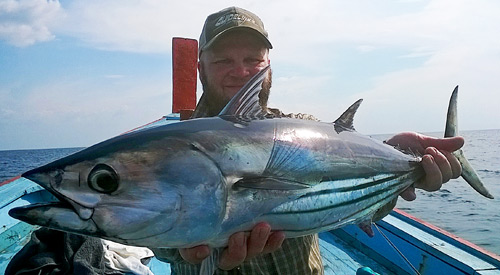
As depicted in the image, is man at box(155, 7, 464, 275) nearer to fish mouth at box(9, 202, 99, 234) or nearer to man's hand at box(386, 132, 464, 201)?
man's hand at box(386, 132, 464, 201)

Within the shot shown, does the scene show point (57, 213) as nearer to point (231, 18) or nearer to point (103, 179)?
point (103, 179)

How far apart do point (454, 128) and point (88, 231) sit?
2735 mm

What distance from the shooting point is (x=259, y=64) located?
10.5 ft

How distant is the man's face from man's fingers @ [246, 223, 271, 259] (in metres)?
1.61

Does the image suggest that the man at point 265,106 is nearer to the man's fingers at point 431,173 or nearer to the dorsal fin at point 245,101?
the man's fingers at point 431,173

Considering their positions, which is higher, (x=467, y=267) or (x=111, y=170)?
(x=111, y=170)

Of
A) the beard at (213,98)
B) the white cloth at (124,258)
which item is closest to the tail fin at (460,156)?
the beard at (213,98)

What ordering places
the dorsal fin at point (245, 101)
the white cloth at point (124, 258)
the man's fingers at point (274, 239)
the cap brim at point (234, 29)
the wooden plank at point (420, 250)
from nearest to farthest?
the man's fingers at point (274, 239)
the dorsal fin at point (245, 101)
the cap brim at point (234, 29)
the wooden plank at point (420, 250)
the white cloth at point (124, 258)

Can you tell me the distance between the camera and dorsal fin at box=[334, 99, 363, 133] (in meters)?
2.30

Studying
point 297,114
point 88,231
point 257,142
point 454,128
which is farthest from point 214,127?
point 454,128

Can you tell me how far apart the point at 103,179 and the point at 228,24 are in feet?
6.56

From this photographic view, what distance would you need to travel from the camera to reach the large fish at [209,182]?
1.39 m

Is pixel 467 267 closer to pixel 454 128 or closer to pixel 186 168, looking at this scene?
pixel 454 128

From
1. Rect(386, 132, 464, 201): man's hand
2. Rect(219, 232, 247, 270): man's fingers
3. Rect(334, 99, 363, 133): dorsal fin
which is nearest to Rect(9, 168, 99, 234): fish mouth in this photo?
Rect(219, 232, 247, 270): man's fingers
